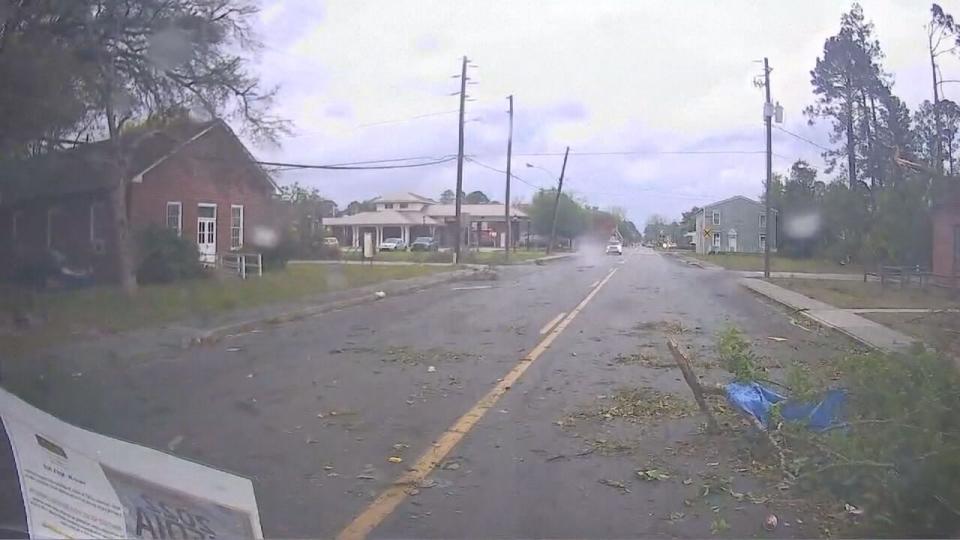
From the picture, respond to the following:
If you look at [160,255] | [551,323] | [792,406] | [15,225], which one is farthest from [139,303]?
[792,406]

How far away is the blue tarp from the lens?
698 cm

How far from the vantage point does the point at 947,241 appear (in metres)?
13.0

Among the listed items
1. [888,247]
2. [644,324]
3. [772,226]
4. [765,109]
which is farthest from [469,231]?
[888,247]

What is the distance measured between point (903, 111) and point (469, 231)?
5909cm

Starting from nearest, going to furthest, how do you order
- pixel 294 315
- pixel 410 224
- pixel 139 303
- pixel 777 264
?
pixel 139 303
pixel 294 315
pixel 777 264
pixel 410 224

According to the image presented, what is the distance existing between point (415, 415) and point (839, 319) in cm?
1362

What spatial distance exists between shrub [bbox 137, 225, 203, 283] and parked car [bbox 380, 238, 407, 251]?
43.1m

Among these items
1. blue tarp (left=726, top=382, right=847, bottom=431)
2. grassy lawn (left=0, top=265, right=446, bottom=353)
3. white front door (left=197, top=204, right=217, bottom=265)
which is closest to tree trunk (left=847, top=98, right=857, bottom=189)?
blue tarp (left=726, top=382, right=847, bottom=431)

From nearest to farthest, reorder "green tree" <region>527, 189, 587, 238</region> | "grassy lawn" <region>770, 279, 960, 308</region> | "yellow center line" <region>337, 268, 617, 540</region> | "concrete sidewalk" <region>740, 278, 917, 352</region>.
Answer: "yellow center line" <region>337, 268, 617, 540</region>
"grassy lawn" <region>770, 279, 960, 308</region>
"concrete sidewalk" <region>740, 278, 917, 352</region>
"green tree" <region>527, 189, 587, 238</region>

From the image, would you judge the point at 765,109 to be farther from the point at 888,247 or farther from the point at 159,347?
the point at 159,347

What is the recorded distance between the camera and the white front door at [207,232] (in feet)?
76.6

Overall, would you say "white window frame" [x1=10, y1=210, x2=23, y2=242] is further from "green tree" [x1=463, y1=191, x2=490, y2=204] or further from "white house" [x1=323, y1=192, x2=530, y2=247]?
"green tree" [x1=463, y1=191, x2=490, y2=204]

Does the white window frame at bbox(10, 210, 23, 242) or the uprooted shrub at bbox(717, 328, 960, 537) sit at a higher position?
the white window frame at bbox(10, 210, 23, 242)

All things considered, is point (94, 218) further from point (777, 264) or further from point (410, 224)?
point (410, 224)
